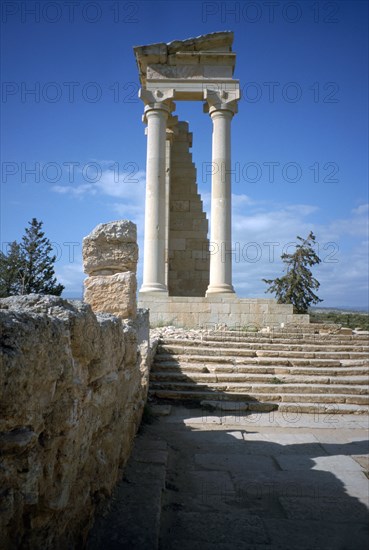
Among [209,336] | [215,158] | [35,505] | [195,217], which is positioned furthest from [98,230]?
[195,217]

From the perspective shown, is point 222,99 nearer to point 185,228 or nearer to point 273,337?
point 185,228

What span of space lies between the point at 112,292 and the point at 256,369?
5.49m

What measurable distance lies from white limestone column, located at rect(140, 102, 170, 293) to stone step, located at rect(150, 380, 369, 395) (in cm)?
778

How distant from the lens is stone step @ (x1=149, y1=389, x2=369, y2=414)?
885cm

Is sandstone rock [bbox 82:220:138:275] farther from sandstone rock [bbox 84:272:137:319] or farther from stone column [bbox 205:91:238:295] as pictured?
stone column [bbox 205:91:238:295]

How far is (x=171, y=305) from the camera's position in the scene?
1659cm

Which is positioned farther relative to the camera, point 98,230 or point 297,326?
point 297,326

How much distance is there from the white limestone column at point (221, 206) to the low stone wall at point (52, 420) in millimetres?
13713

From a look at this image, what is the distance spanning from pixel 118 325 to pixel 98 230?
2.50 metres

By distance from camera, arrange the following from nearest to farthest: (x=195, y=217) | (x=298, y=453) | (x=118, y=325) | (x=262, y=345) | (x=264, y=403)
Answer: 1. (x=118, y=325)
2. (x=298, y=453)
3. (x=264, y=403)
4. (x=262, y=345)
5. (x=195, y=217)

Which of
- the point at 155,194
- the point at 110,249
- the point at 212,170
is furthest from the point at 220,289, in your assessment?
the point at 110,249

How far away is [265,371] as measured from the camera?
10578 mm

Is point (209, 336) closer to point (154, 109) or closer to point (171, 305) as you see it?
point (171, 305)

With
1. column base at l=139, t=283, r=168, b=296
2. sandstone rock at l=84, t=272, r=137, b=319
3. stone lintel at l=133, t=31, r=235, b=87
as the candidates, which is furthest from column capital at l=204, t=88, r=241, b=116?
sandstone rock at l=84, t=272, r=137, b=319
